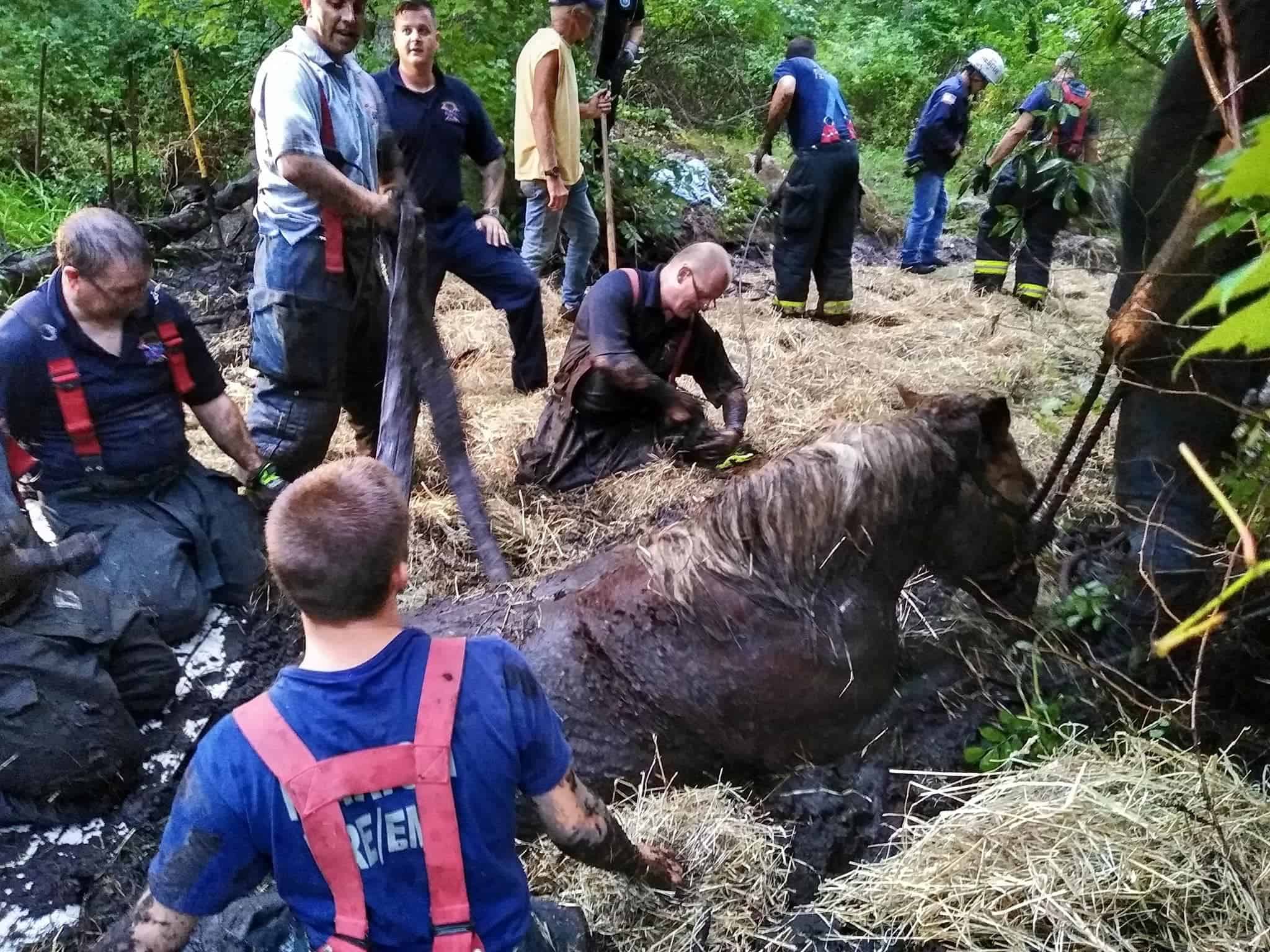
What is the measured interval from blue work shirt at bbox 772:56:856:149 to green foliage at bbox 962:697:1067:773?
543 centimetres

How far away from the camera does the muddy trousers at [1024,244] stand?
24.5 feet

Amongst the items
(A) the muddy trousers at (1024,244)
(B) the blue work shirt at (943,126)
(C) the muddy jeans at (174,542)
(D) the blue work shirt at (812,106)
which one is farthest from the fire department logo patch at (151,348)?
(B) the blue work shirt at (943,126)

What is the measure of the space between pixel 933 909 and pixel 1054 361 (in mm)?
4976

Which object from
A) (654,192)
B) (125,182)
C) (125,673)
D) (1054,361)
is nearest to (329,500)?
(125,673)

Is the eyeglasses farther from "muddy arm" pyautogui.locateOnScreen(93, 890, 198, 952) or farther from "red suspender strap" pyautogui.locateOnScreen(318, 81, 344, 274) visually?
"muddy arm" pyautogui.locateOnScreen(93, 890, 198, 952)

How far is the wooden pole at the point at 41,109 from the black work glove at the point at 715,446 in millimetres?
7710

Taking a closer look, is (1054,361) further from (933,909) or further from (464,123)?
(933,909)

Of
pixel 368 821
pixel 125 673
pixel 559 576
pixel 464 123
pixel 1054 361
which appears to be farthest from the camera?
pixel 1054 361

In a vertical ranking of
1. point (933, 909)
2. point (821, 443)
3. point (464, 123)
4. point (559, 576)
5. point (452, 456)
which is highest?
point (464, 123)

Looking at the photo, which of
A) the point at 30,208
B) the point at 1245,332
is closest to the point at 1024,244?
the point at 1245,332

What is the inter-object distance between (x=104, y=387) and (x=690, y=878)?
9.08ft

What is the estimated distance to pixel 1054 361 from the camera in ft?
21.2

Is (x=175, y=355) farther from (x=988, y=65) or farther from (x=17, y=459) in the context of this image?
(x=988, y=65)

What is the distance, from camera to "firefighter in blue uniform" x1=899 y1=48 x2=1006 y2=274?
937cm
